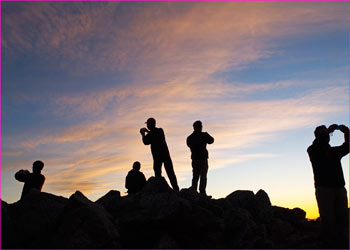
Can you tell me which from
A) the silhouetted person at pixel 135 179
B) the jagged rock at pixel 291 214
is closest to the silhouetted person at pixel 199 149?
the silhouetted person at pixel 135 179

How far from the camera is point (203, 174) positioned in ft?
52.3

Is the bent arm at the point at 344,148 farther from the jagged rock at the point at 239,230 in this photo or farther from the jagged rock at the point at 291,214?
the jagged rock at the point at 291,214

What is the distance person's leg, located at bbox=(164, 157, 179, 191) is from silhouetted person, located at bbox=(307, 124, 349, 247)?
252 inches

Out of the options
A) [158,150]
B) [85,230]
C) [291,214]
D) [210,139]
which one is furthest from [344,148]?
[85,230]

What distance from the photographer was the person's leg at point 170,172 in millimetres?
14766

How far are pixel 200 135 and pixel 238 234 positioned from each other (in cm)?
569

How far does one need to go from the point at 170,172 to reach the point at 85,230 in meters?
5.73

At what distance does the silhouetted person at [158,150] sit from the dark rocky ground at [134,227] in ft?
7.92

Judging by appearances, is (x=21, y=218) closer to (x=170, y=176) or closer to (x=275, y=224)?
(x=170, y=176)

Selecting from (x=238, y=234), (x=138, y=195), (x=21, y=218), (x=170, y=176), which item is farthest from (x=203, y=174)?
(x=21, y=218)

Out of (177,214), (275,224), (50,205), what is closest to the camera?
(177,214)

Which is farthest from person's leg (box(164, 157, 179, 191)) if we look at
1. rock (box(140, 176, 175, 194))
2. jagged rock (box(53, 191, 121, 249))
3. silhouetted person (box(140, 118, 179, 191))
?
jagged rock (box(53, 191, 121, 249))

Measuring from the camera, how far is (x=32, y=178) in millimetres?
14391

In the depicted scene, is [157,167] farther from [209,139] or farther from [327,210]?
[327,210]
